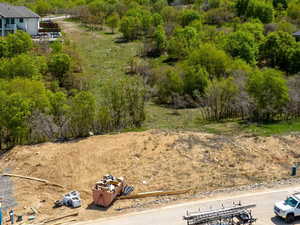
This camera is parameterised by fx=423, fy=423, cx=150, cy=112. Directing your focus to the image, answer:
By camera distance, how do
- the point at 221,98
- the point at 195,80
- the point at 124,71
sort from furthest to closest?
the point at 124,71
the point at 195,80
the point at 221,98

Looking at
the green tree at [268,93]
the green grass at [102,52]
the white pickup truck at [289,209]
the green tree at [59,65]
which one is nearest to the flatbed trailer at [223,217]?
the white pickup truck at [289,209]

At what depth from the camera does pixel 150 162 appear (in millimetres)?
25328

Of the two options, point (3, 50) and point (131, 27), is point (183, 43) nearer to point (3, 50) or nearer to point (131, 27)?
point (131, 27)

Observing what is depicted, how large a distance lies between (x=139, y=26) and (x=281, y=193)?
50.6 meters

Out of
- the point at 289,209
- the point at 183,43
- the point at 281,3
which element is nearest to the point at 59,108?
the point at 289,209

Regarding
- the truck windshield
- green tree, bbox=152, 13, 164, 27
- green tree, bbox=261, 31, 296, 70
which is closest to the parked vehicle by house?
green tree, bbox=152, 13, 164, 27

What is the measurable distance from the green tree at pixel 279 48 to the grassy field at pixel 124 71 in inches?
698

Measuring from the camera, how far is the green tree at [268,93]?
3172 centimetres

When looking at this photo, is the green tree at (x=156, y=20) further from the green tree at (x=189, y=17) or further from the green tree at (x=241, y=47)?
the green tree at (x=241, y=47)

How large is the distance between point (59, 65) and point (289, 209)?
104ft

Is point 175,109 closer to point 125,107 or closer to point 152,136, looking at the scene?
point 125,107

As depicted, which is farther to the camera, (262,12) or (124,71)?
(262,12)

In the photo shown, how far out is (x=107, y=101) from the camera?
32344 mm

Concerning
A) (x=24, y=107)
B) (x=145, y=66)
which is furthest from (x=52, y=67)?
(x=24, y=107)
